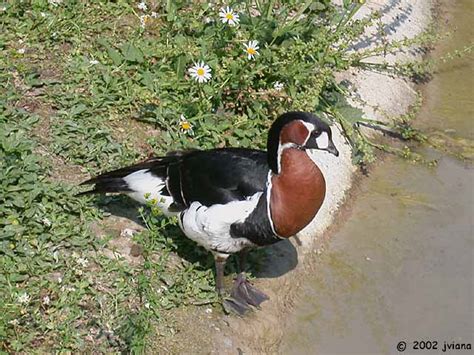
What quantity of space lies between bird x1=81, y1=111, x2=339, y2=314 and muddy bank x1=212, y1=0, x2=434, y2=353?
19 centimetres

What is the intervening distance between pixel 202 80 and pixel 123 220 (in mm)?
1131

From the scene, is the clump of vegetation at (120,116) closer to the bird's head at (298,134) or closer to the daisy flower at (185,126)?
the daisy flower at (185,126)

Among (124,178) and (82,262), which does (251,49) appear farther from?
(82,262)

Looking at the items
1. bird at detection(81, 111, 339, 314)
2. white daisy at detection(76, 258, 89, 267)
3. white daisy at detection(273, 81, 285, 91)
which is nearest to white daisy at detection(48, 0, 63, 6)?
white daisy at detection(273, 81, 285, 91)

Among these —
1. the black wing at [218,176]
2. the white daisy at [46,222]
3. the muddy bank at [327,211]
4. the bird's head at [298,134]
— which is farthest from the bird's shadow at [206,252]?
the bird's head at [298,134]

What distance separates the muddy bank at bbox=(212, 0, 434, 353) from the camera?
186 inches

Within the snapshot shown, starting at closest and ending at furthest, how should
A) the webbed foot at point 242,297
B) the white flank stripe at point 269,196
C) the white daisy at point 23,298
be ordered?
1. the white daisy at point 23,298
2. the white flank stripe at point 269,196
3. the webbed foot at point 242,297

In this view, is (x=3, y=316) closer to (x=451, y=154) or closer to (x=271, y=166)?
(x=271, y=166)

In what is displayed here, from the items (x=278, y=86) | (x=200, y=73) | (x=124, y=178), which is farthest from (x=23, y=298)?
(x=278, y=86)

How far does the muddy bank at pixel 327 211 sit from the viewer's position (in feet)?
15.5

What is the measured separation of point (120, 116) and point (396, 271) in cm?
193

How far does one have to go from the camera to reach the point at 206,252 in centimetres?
505

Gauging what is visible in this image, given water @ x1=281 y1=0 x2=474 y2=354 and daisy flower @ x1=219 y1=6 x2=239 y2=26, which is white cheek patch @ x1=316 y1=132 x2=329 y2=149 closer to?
water @ x1=281 y1=0 x2=474 y2=354

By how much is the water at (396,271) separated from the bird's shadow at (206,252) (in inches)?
7.6
